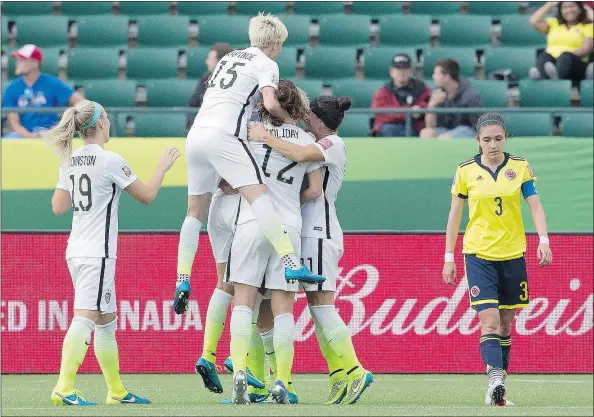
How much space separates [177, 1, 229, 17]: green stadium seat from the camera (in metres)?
16.7

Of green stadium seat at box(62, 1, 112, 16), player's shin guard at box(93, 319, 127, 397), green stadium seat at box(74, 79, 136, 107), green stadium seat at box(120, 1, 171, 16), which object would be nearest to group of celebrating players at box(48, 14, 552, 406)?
player's shin guard at box(93, 319, 127, 397)

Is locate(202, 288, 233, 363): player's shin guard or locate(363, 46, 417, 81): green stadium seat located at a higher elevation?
locate(363, 46, 417, 81): green stadium seat

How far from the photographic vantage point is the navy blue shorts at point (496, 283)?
8164 mm

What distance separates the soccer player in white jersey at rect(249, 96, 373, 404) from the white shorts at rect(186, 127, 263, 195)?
18 centimetres

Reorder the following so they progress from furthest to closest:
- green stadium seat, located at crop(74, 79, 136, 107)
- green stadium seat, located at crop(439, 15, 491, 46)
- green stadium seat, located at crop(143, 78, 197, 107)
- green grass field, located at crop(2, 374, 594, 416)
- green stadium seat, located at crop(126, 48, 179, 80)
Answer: green stadium seat, located at crop(439, 15, 491, 46) < green stadium seat, located at crop(126, 48, 179, 80) < green stadium seat, located at crop(74, 79, 136, 107) < green stadium seat, located at crop(143, 78, 197, 107) < green grass field, located at crop(2, 374, 594, 416)

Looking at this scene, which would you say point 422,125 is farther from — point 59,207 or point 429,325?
point 59,207

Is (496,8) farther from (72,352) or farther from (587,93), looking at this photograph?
(72,352)

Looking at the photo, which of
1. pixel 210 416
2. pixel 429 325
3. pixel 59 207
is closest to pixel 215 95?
pixel 59 207

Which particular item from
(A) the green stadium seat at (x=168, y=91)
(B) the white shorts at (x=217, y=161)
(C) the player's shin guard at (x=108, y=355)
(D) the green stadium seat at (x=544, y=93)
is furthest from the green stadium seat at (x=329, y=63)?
(C) the player's shin guard at (x=108, y=355)

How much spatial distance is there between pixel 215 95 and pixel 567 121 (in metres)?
6.76

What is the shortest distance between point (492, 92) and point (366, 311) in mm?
4250

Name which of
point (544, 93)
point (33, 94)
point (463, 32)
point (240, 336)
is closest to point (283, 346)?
point (240, 336)

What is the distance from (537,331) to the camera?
11594 mm

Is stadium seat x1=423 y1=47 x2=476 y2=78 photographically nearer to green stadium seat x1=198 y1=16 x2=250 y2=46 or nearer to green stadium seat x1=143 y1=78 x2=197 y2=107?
green stadium seat x1=198 y1=16 x2=250 y2=46
